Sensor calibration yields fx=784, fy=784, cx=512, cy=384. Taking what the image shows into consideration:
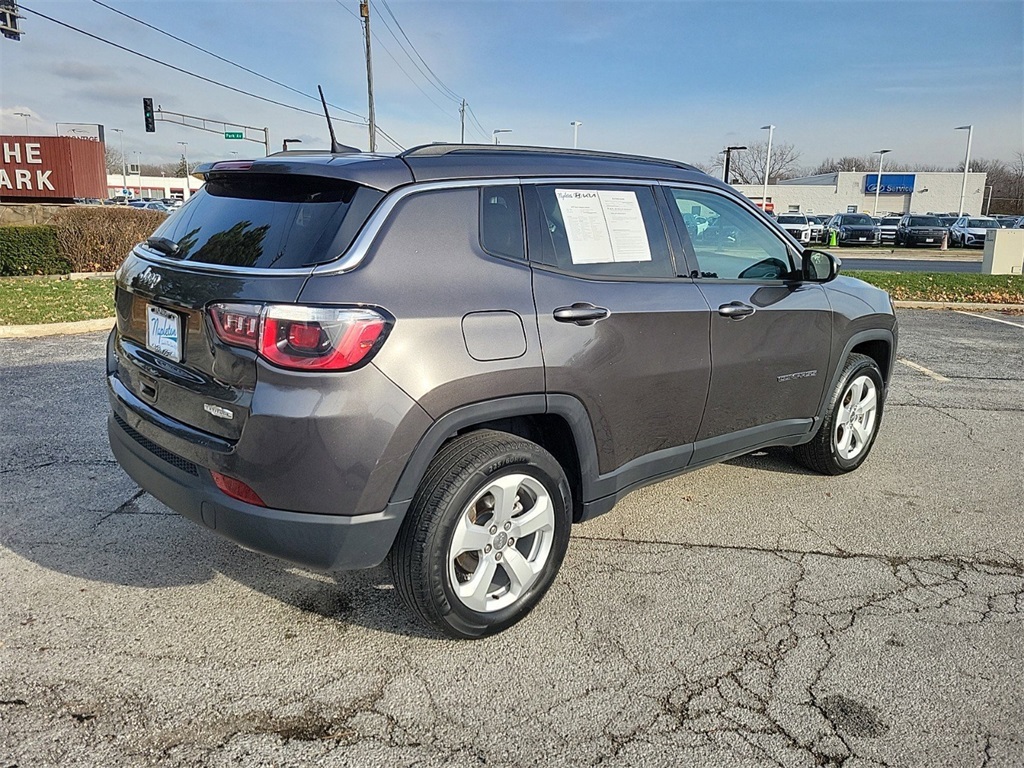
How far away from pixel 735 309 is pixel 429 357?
5.86 feet

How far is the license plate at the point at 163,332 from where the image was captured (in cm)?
282

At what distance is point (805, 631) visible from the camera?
312 centimetres

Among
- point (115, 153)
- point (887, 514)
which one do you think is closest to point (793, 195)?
point (887, 514)

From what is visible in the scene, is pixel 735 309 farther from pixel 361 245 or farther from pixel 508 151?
pixel 361 245

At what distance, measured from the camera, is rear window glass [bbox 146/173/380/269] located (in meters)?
2.67

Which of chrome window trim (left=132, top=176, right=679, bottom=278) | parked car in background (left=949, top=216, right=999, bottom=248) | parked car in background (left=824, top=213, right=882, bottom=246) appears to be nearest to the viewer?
chrome window trim (left=132, top=176, right=679, bottom=278)

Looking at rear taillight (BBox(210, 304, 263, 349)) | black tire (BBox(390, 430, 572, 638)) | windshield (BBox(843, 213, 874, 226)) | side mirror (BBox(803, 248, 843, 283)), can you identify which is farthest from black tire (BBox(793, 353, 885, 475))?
windshield (BBox(843, 213, 874, 226))

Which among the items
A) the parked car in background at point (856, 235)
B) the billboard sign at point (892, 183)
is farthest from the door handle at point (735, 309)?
the billboard sign at point (892, 183)

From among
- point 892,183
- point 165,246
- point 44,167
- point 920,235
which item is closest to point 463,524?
point 165,246

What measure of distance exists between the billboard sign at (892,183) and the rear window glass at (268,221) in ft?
245

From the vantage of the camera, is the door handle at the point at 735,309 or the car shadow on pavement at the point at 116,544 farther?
the door handle at the point at 735,309

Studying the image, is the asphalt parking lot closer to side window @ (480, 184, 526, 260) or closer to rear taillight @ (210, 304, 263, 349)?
rear taillight @ (210, 304, 263, 349)

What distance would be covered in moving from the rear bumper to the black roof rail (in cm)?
134

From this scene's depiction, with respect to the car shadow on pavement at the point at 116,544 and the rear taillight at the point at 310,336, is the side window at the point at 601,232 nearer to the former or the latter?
the rear taillight at the point at 310,336
